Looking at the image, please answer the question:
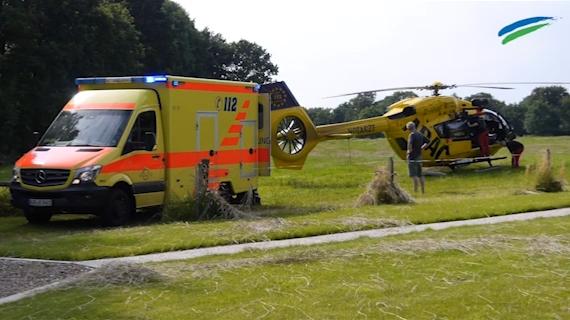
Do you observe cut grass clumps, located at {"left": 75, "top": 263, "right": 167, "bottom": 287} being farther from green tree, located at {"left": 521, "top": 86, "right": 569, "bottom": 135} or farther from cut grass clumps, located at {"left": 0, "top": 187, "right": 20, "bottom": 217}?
green tree, located at {"left": 521, "top": 86, "right": 569, "bottom": 135}

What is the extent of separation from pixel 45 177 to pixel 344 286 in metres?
7.58

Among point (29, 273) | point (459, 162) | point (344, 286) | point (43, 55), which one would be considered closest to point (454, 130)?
point (459, 162)

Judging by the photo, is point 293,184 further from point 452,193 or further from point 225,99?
point 225,99

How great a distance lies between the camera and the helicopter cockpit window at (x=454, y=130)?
84.1 feet

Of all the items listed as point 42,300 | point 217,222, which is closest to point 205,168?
point 217,222

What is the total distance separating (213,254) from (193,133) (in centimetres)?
588

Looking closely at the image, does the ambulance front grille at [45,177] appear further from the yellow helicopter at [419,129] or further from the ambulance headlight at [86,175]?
the yellow helicopter at [419,129]

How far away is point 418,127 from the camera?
2527cm

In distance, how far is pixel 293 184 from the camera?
23.0 meters

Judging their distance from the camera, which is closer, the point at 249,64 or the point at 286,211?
the point at 286,211

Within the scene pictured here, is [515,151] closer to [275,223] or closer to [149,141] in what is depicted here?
[149,141]

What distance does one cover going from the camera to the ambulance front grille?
1284 centimetres

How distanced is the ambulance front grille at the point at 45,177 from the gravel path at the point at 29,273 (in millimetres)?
3342

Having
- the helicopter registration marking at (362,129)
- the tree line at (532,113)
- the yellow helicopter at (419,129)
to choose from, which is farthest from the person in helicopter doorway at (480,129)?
the tree line at (532,113)
